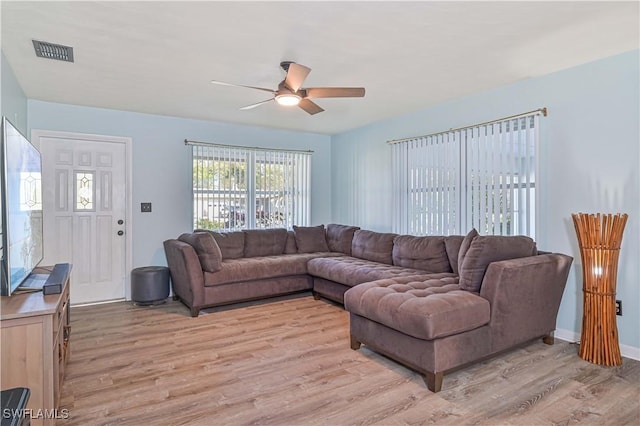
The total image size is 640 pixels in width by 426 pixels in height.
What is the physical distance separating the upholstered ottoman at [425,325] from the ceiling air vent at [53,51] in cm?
283

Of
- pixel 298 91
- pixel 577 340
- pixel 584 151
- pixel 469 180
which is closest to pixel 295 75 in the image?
Result: pixel 298 91

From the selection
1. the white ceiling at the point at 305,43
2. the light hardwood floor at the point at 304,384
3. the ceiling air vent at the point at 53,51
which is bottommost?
the light hardwood floor at the point at 304,384

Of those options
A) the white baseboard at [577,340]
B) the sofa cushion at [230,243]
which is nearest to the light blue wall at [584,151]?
the white baseboard at [577,340]

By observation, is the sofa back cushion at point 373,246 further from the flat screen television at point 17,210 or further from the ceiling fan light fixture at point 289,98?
the flat screen television at point 17,210

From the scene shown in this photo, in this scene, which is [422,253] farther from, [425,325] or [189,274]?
[189,274]

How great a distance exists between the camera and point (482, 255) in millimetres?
2783

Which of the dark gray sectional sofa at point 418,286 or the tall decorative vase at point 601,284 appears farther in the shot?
the tall decorative vase at point 601,284

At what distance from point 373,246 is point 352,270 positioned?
2.36 ft

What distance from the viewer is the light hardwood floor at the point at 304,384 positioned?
2.07 meters

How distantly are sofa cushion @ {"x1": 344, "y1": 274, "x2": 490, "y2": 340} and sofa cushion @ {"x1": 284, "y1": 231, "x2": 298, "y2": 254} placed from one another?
7.53 feet

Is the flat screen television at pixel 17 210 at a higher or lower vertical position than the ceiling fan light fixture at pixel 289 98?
lower

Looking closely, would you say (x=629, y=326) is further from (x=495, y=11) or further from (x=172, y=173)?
(x=172, y=173)

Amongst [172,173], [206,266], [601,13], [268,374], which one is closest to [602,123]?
[601,13]

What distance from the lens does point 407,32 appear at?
2.48 m
